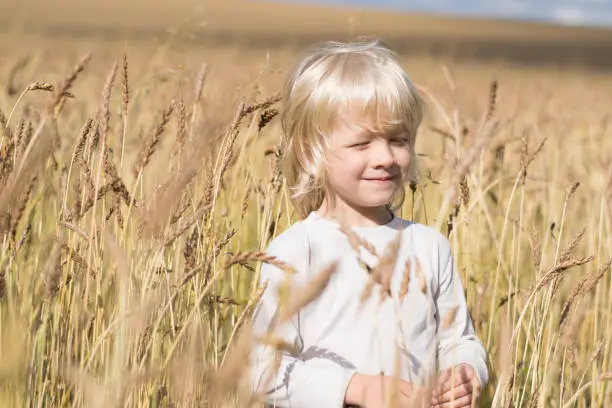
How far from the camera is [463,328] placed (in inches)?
70.7

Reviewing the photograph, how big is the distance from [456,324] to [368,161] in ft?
1.29

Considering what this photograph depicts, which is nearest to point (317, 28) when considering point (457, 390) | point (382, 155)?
point (382, 155)

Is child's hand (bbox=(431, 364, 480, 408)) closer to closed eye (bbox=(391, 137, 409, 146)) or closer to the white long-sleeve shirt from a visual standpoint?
the white long-sleeve shirt

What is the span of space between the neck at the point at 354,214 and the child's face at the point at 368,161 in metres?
0.08

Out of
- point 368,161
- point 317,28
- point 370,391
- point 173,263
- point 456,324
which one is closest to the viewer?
point 370,391

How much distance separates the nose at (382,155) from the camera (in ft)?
5.41

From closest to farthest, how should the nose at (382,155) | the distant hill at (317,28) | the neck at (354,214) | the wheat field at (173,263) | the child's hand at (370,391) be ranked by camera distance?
the wheat field at (173,263)
the child's hand at (370,391)
the nose at (382,155)
the neck at (354,214)
the distant hill at (317,28)

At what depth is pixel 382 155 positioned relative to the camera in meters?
1.66

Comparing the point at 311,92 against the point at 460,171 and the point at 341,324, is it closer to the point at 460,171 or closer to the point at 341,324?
the point at 341,324

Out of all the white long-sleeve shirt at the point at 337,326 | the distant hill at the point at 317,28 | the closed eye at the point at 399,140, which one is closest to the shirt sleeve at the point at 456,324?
the white long-sleeve shirt at the point at 337,326

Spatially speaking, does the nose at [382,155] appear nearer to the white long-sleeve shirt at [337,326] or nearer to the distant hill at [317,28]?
the white long-sleeve shirt at [337,326]

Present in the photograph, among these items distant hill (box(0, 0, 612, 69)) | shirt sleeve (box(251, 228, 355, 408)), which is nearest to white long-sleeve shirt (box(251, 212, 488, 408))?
shirt sleeve (box(251, 228, 355, 408))

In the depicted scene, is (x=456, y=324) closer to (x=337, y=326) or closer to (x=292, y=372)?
(x=337, y=326)

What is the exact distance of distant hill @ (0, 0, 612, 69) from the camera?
35900 millimetres
